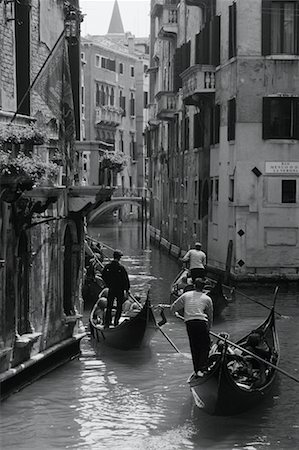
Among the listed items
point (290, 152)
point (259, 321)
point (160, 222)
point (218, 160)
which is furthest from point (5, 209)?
point (160, 222)

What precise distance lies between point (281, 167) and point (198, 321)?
9.44 m

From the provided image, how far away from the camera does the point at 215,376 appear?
791 centimetres

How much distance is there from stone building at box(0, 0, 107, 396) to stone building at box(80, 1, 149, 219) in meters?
27.4

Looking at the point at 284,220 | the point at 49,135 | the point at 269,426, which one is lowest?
the point at 269,426

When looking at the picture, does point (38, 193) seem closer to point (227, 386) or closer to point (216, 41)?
point (227, 386)

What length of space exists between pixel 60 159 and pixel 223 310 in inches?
225

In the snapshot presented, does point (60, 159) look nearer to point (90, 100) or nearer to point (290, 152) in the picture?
point (290, 152)

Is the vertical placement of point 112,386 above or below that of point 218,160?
below

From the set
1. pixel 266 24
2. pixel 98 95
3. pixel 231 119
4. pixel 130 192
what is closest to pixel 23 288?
pixel 231 119

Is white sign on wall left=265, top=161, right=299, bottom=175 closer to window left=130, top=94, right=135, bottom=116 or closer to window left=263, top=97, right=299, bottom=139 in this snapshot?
window left=263, top=97, right=299, bottom=139

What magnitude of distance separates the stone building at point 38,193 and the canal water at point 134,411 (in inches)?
12.1

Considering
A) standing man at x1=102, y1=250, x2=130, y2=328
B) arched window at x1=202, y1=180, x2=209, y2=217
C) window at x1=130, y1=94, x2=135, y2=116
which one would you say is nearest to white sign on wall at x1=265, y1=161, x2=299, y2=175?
arched window at x1=202, y1=180, x2=209, y2=217

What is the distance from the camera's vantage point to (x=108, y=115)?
4266 centimetres

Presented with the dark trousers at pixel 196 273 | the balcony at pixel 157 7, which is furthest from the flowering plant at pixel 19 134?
the balcony at pixel 157 7
